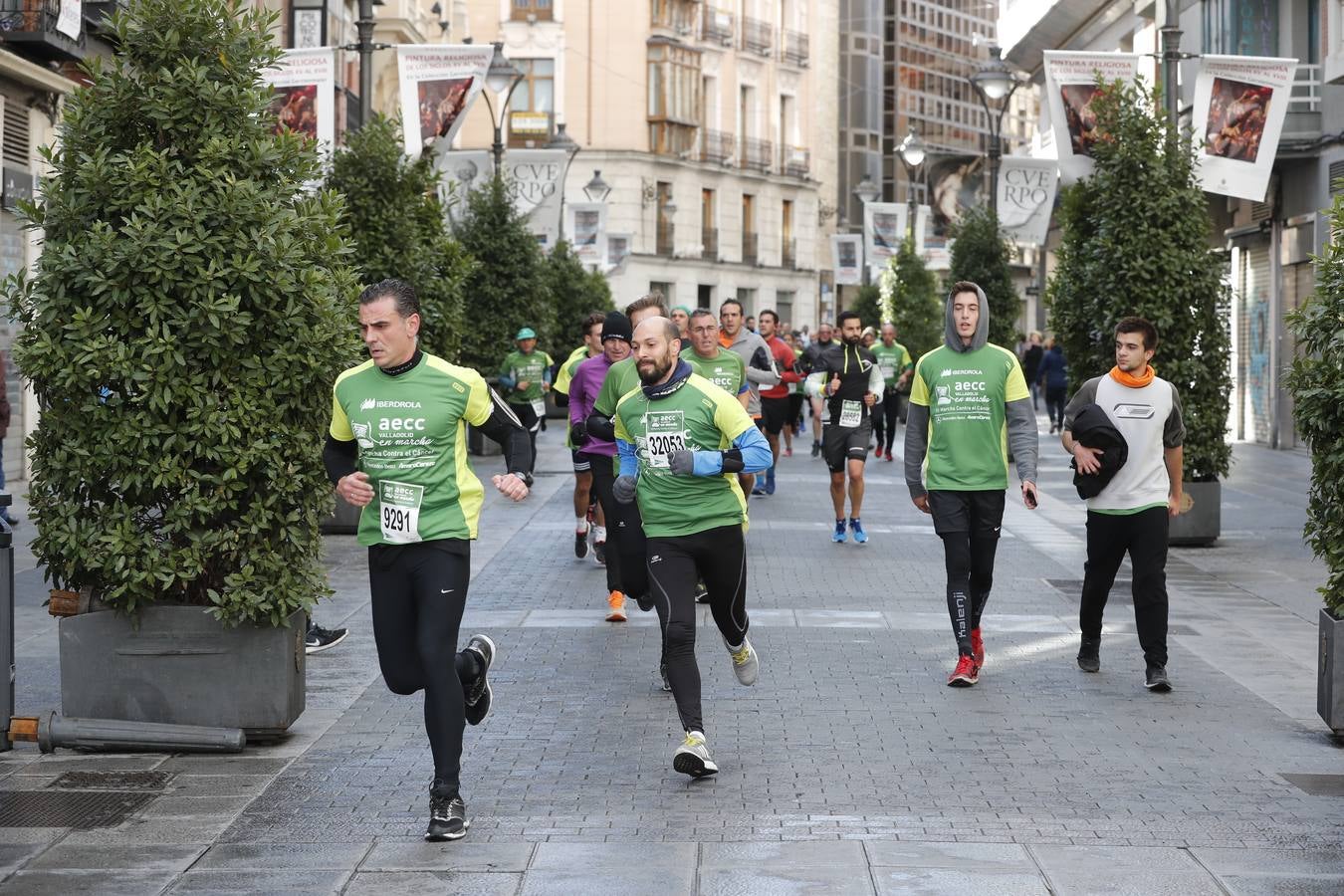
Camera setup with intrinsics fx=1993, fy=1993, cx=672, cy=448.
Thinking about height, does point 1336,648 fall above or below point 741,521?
below

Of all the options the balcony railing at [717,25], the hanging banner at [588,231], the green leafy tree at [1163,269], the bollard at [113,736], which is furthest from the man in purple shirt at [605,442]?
the balcony railing at [717,25]

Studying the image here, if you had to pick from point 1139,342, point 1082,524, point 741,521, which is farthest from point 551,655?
point 1082,524

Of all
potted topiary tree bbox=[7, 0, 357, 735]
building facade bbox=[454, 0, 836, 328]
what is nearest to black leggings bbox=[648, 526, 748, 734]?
potted topiary tree bbox=[7, 0, 357, 735]

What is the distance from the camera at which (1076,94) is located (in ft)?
61.0

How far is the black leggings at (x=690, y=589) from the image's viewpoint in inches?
297

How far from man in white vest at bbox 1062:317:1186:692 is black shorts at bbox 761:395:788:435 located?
12.0m

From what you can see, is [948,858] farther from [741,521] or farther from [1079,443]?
[1079,443]

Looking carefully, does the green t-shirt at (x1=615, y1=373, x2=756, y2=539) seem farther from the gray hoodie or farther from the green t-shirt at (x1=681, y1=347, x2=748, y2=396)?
the green t-shirt at (x1=681, y1=347, x2=748, y2=396)

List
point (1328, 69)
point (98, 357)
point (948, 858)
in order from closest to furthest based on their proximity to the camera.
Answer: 1. point (948, 858)
2. point (98, 357)
3. point (1328, 69)

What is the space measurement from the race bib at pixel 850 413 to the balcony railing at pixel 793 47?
6219cm

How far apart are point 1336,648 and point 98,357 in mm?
5003

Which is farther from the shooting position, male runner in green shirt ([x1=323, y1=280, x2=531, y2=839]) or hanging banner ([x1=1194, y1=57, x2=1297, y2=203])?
hanging banner ([x1=1194, y1=57, x2=1297, y2=203])

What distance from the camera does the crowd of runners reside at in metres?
6.73

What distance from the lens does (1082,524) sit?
1819 cm
